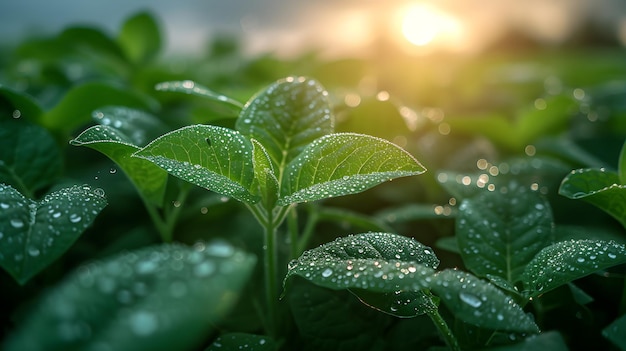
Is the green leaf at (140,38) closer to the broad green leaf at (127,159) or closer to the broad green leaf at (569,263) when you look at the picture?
the broad green leaf at (127,159)

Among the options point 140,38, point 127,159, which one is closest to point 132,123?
point 127,159

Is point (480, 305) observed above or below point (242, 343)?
above

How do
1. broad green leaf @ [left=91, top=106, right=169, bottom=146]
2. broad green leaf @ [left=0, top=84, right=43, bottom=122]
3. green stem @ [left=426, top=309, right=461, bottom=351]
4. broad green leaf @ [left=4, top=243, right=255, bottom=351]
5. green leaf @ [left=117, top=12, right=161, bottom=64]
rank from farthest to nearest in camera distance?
green leaf @ [left=117, top=12, right=161, bottom=64]
broad green leaf @ [left=0, top=84, right=43, bottom=122]
broad green leaf @ [left=91, top=106, right=169, bottom=146]
green stem @ [left=426, top=309, right=461, bottom=351]
broad green leaf @ [left=4, top=243, right=255, bottom=351]

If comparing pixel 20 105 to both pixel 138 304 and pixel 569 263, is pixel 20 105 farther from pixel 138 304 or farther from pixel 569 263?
pixel 569 263

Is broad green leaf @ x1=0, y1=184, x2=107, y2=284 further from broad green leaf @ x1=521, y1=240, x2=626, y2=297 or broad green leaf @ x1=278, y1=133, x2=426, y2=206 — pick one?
broad green leaf @ x1=521, y1=240, x2=626, y2=297

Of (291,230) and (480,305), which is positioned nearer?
(480,305)

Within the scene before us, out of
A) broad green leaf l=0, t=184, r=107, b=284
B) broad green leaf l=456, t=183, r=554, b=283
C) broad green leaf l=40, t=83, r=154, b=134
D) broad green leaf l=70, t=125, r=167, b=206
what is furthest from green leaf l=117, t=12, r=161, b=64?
broad green leaf l=456, t=183, r=554, b=283

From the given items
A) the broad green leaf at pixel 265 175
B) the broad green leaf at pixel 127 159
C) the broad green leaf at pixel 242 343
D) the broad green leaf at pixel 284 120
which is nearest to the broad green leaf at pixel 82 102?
the broad green leaf at pixel 127 159
